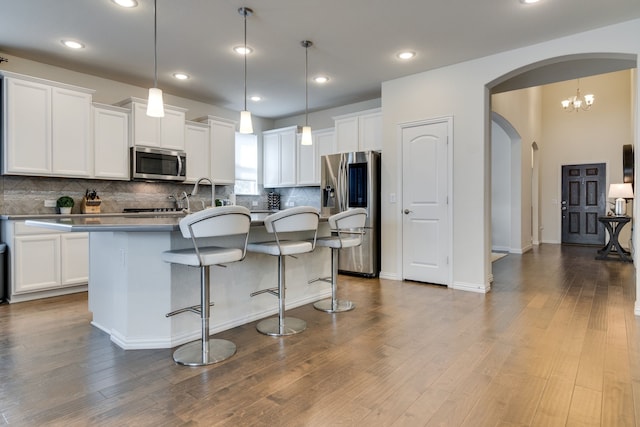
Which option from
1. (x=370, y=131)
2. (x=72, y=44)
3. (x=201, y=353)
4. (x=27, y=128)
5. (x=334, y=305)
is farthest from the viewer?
(x=370, y=131)

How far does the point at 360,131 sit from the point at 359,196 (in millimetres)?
1043

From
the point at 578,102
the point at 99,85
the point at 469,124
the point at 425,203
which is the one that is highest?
the point at 578,102

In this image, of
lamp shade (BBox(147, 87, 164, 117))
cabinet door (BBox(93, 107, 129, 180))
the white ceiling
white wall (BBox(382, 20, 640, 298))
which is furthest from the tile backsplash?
white wall (BBox(382, 20, 640, 298))

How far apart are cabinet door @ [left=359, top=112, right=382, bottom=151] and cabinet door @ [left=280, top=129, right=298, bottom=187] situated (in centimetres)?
145

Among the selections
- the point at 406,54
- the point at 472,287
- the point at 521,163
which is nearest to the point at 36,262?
the point at 406,54

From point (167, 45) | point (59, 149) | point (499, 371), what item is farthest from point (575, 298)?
point (59, 149)

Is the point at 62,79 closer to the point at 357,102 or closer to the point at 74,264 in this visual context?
the point at 74,264

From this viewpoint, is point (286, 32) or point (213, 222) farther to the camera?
point (286, 32)

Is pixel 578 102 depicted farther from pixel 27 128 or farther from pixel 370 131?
pixel 27 128

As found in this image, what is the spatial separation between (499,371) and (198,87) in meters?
4.96

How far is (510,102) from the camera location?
6.89 m

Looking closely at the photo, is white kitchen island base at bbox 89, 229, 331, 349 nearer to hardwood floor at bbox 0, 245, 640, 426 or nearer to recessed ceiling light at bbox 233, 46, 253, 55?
hardwood floor at bbox 0, 245, 640, 426

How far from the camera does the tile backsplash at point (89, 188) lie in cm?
409

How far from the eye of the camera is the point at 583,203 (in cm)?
879
